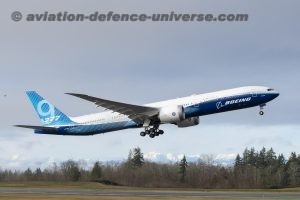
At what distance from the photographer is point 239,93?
217 feet

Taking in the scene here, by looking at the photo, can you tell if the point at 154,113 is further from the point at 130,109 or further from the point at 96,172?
the point at 96,172

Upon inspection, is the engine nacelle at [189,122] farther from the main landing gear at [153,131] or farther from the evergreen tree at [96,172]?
the evergreen tree at [96,172]

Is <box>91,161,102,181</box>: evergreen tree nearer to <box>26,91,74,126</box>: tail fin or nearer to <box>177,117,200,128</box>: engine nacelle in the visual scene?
<box>26,91,74,126</box>: tail fin

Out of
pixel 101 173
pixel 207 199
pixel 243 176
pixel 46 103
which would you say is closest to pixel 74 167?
pixel 101 173

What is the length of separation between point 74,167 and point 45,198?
4147 inches

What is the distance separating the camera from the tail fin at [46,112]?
7886 cm

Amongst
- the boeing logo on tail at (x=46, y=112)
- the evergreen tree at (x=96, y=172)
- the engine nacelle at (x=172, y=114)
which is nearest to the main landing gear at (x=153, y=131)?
the engine nacelle at (x=172, y=114)

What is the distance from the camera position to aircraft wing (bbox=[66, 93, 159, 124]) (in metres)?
68.4

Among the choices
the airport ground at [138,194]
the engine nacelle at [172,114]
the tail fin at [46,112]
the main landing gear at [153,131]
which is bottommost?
the airport ground at [138,194]

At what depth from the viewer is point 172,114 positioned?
6856cm

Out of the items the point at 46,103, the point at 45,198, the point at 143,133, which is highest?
the point at 46,103

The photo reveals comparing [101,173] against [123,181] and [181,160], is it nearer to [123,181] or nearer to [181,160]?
[123,181]

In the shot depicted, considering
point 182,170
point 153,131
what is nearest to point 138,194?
point 153,131

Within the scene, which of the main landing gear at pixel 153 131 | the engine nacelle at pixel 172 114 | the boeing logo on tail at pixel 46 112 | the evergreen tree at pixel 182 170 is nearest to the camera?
the engine nacelle at pixel 172 114
